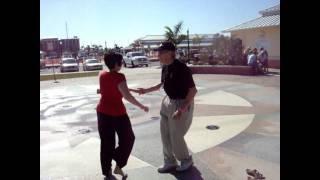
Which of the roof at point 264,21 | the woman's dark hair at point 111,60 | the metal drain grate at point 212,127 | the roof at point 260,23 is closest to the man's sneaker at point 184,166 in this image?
the woman's dark hair at point 111,60

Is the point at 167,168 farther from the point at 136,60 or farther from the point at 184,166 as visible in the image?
the point at 136,60

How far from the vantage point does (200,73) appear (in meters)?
23.0

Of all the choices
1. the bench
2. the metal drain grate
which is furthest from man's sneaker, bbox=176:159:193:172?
the bench

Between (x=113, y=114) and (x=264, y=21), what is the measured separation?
24.3 meters

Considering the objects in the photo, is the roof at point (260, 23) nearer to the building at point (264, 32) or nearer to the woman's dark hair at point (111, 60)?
the building at point (264, 32)

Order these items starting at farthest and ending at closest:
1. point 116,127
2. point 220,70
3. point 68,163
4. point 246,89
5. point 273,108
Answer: point 220,70, point 246,89, point 273,108, point 68,163, point 116,127

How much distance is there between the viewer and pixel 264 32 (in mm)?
A: 26406

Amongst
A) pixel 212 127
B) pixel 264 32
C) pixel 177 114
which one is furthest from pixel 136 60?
pixel 177 114

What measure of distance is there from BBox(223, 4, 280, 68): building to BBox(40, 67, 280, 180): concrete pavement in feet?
45.0

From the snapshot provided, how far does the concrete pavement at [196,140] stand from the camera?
533 cm
